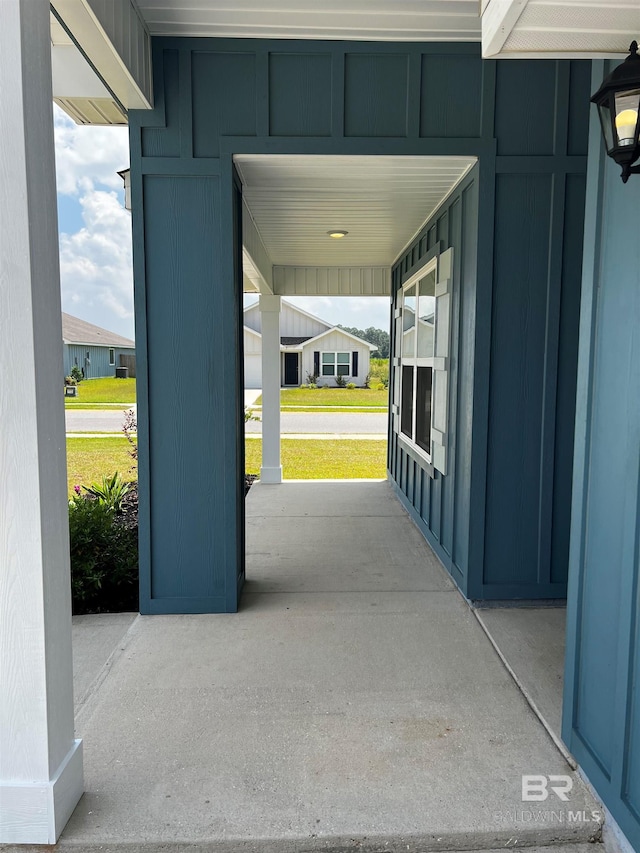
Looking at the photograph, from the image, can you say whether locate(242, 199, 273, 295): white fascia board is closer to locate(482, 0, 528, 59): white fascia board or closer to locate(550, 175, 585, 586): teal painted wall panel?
locate(550, 175, 585, 586): teal painted wall panel

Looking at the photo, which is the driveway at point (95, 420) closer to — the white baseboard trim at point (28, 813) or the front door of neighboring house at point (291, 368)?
the front door of neighboring house at point (291, 368)

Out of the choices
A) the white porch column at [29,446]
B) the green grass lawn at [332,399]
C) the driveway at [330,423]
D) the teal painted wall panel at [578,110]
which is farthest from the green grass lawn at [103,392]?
the white porch column at [29,446]

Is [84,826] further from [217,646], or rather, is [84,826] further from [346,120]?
[346,120]

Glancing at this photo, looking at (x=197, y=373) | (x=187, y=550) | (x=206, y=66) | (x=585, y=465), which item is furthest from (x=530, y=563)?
(x=206, y=66)

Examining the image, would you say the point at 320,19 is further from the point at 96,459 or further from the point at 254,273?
the point at 96,459

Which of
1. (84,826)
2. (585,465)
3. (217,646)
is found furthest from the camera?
(217,646)

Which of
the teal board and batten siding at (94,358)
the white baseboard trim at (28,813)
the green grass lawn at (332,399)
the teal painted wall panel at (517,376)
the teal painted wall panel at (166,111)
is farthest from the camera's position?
the green grass lawn at (332,399)

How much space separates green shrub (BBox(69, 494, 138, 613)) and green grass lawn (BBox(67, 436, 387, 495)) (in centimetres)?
404

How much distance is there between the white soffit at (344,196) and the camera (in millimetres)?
3400

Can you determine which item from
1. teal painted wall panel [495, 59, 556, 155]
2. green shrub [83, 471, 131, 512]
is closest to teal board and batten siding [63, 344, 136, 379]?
green shrub [83, 471, 131, 512]

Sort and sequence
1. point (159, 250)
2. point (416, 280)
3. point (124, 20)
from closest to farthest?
point (124, 20) < point (159, 250) < point (416, 280)

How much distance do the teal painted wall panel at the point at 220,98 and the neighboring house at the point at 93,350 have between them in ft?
51.9

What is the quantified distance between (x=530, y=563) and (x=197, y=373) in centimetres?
230

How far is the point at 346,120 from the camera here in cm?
322
